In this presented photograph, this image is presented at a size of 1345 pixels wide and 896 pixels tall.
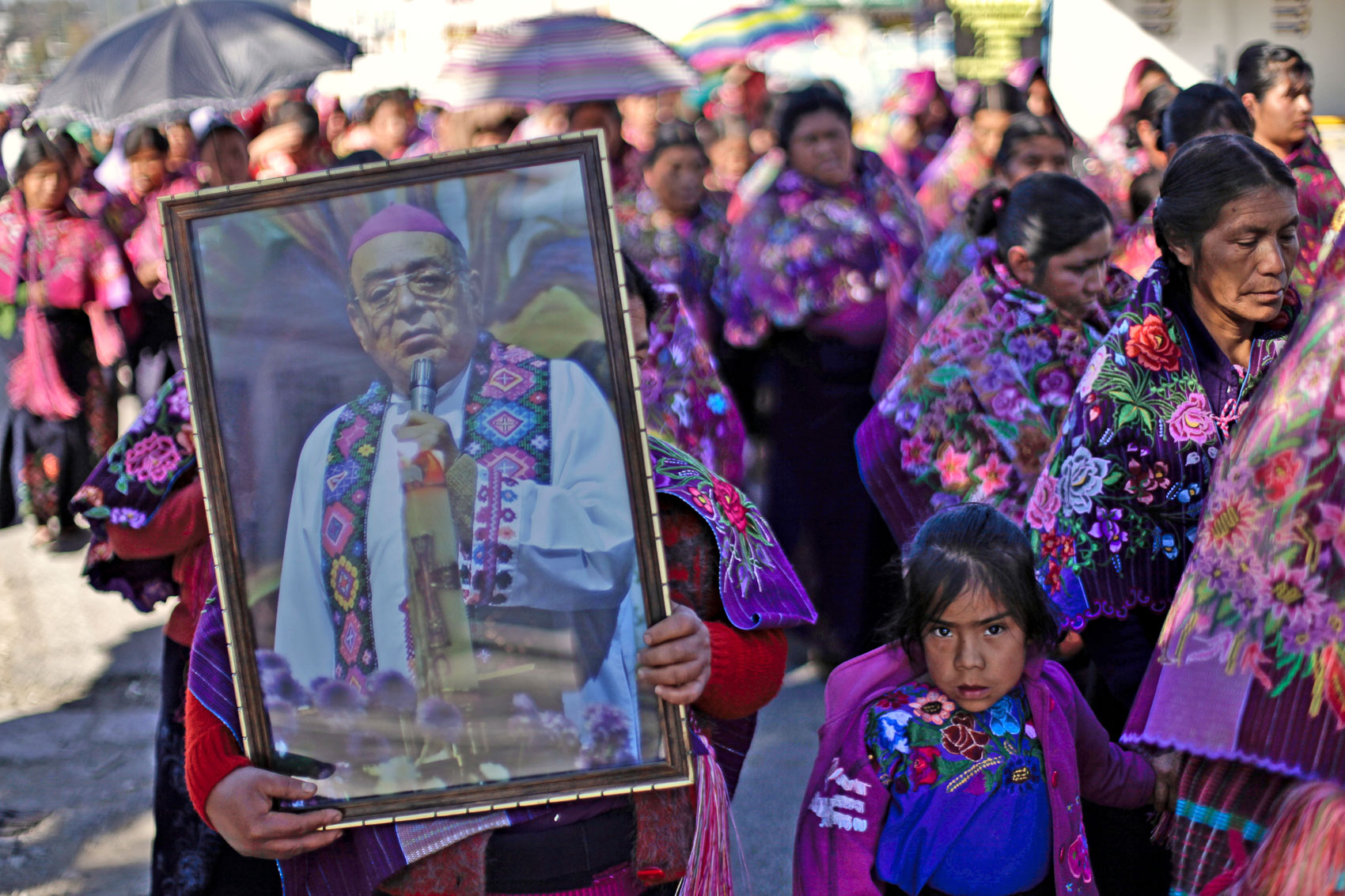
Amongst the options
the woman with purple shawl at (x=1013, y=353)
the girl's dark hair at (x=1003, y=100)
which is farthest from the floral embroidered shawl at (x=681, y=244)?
the woman with purple shawl at (x=1013, y=353)

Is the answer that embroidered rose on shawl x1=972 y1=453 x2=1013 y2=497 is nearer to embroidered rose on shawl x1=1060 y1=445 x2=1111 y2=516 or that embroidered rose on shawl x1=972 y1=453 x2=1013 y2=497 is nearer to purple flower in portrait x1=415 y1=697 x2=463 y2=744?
embroidered rose on shawl x1=1060 y1=445 x2=1111 y2=516

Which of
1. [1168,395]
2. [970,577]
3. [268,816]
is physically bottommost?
[268,816]

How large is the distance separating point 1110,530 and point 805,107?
3.47 metres

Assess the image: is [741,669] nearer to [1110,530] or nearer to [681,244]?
[1110,530]

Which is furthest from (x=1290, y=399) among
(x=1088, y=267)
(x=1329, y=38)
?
(x=1329, y=38)

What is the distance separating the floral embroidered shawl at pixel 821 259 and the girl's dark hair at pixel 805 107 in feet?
0.57

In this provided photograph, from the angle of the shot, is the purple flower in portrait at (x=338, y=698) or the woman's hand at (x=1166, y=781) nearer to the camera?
the purple flower in portrait at (x=338, y=698)

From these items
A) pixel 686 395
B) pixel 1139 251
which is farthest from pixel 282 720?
pixel 1139 251

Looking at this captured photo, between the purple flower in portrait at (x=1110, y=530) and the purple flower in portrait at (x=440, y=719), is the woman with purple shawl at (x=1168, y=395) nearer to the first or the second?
the purple flower in portrait at (x=1110, y=530)

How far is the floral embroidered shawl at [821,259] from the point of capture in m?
5.36

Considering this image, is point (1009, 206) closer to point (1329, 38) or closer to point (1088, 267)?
point (1088, 267)

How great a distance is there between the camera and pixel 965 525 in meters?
2.37

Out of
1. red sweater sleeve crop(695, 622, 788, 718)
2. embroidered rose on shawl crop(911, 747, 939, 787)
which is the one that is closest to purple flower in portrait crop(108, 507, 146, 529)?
red sweater sleeve crop(695, 622, 788, 718)

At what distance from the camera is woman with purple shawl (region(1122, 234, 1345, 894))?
4.72 feet
